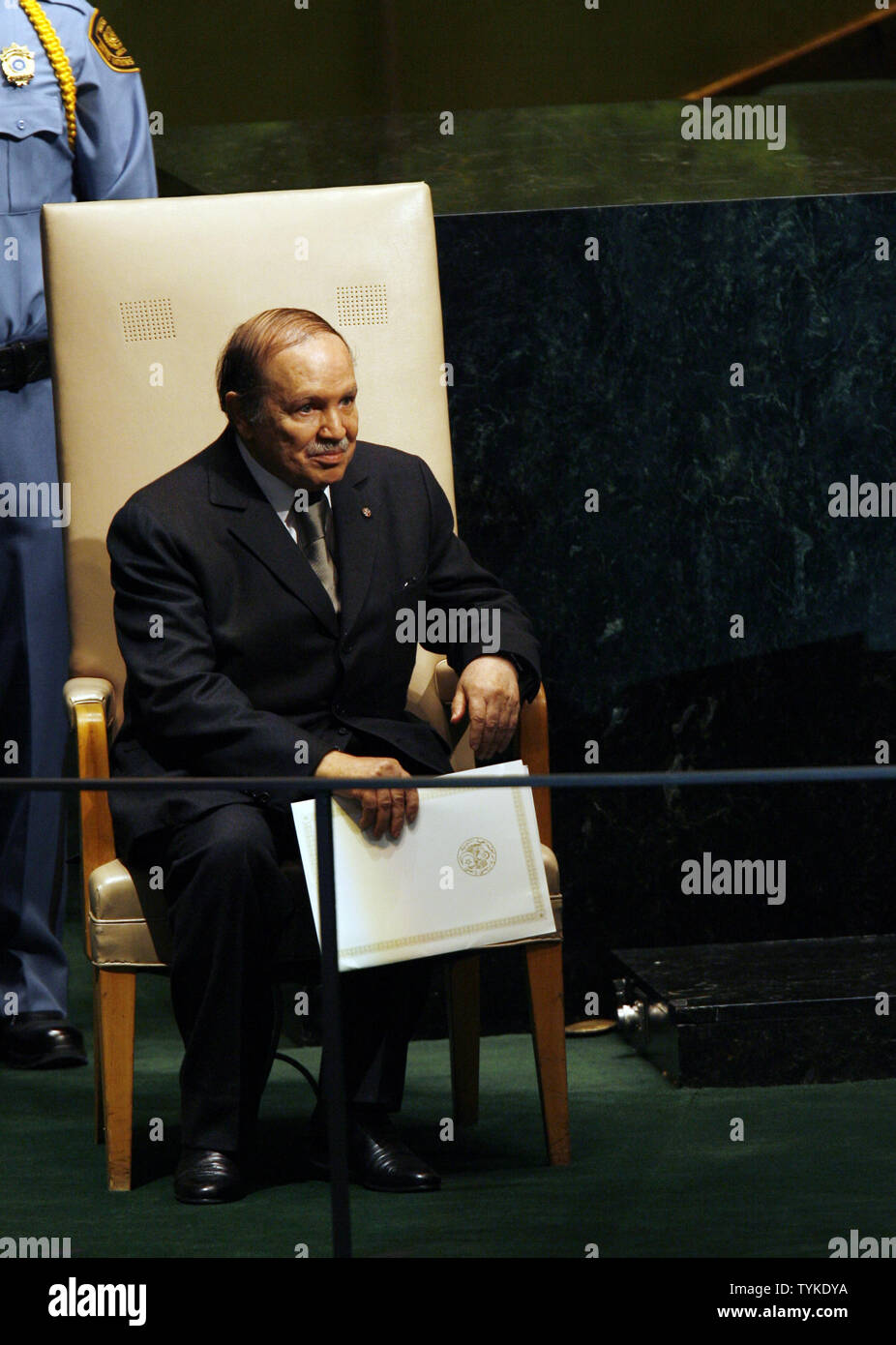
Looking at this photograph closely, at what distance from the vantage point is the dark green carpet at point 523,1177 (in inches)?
83.7

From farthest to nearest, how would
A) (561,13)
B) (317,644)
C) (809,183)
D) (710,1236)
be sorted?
(561,13) → (809,183) → (317,644) → (710,1236)

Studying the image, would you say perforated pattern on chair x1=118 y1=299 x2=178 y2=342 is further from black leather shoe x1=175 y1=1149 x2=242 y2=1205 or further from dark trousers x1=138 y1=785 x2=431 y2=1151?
black leather shoe x1=175 y1=1149 x2=242 y2=1205

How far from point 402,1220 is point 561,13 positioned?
16.3 feet

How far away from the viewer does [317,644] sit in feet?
8.23

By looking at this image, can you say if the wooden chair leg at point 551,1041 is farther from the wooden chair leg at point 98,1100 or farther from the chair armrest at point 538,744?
the wooden chair leg at point 98,1100

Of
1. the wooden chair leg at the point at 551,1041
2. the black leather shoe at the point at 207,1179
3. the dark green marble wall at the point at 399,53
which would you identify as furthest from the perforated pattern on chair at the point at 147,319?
the dark green marble wall at the point at 399,53

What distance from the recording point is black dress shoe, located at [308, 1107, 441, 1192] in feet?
7.60

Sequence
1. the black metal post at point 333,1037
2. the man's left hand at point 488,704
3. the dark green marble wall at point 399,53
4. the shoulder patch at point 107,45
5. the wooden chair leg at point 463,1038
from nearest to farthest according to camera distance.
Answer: the black metal post at point 333,1037
the man's left hand at point 488,704
the wooden chair leg at point 463,1038
the shoulder patch at point 107,45
the dark green marble wall at point 399,53

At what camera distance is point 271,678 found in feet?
8.21

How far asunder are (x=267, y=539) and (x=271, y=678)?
178 mm

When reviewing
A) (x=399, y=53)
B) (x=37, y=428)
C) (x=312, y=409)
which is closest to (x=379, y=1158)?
(x=312, y=409)

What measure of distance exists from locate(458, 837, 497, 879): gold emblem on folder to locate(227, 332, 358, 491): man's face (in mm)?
513
